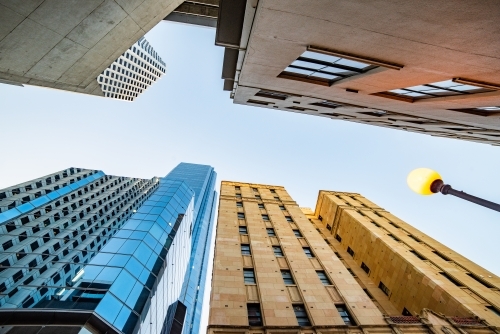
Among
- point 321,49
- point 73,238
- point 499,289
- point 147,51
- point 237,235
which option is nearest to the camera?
point 321,49

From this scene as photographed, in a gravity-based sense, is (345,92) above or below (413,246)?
above

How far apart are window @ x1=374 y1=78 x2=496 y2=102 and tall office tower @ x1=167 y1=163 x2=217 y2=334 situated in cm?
5510

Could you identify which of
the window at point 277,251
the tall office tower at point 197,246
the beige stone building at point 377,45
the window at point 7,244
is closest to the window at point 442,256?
the window at point 277,251

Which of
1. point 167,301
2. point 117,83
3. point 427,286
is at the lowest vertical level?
point 167,301

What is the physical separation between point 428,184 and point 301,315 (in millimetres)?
14547

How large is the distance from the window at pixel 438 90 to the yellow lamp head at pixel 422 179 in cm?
417

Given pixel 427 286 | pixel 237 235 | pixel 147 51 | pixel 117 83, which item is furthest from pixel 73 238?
pixel 147 51

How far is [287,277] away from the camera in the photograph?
19656 mm

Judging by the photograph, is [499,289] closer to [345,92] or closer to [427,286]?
[427,286]

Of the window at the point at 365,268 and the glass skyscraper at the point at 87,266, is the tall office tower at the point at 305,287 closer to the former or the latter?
the window at the point at 365,268

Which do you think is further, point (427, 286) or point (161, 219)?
point (161, 219)

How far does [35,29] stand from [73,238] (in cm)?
4445

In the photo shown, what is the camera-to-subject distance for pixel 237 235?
2447 centimetres

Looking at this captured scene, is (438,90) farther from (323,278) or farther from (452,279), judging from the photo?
(452,279)
